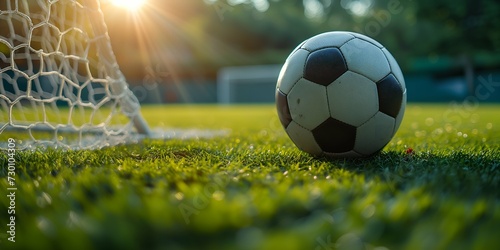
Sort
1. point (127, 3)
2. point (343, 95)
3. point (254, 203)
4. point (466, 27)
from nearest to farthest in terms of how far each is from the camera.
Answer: point (254, 203) → point (343, 95) → point (127, 3) → point (466, 27)

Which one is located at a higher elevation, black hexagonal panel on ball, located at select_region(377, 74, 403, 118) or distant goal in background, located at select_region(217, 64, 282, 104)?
black hexagonal panel on ball, located at select_region(377, 74, 403, 118)

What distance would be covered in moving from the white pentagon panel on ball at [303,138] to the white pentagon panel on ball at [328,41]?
468mm

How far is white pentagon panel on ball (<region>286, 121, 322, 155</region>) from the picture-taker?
2.51m

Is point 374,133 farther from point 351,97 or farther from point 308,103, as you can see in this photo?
point 308,103

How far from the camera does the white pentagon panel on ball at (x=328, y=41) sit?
2482mm

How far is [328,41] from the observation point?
8.22ft

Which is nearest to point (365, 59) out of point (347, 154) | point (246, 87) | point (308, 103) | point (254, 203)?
point (308, 103)

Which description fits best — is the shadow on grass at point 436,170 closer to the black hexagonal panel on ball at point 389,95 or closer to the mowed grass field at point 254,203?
the mowed grass field at point 254,203

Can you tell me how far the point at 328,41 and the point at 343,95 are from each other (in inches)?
14.0

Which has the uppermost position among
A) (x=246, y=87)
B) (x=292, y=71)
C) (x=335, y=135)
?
(x=292, y=71)

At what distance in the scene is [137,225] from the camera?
A: 1152 millimetres

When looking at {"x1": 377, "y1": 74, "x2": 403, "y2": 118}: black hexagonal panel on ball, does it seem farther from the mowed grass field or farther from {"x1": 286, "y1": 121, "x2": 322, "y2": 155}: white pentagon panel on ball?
{"x1": 286, "y1": 121, "x2": 322, "y2": 155}: white pentagon panel on ball

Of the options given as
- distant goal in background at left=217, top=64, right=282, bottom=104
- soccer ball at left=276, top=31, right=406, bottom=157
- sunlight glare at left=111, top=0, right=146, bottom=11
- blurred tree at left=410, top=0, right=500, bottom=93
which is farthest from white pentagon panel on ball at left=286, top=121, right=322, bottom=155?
blurred tree at left=410, top=0, right=500, bottom=93

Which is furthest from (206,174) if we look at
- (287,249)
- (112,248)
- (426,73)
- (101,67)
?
(426,73)
